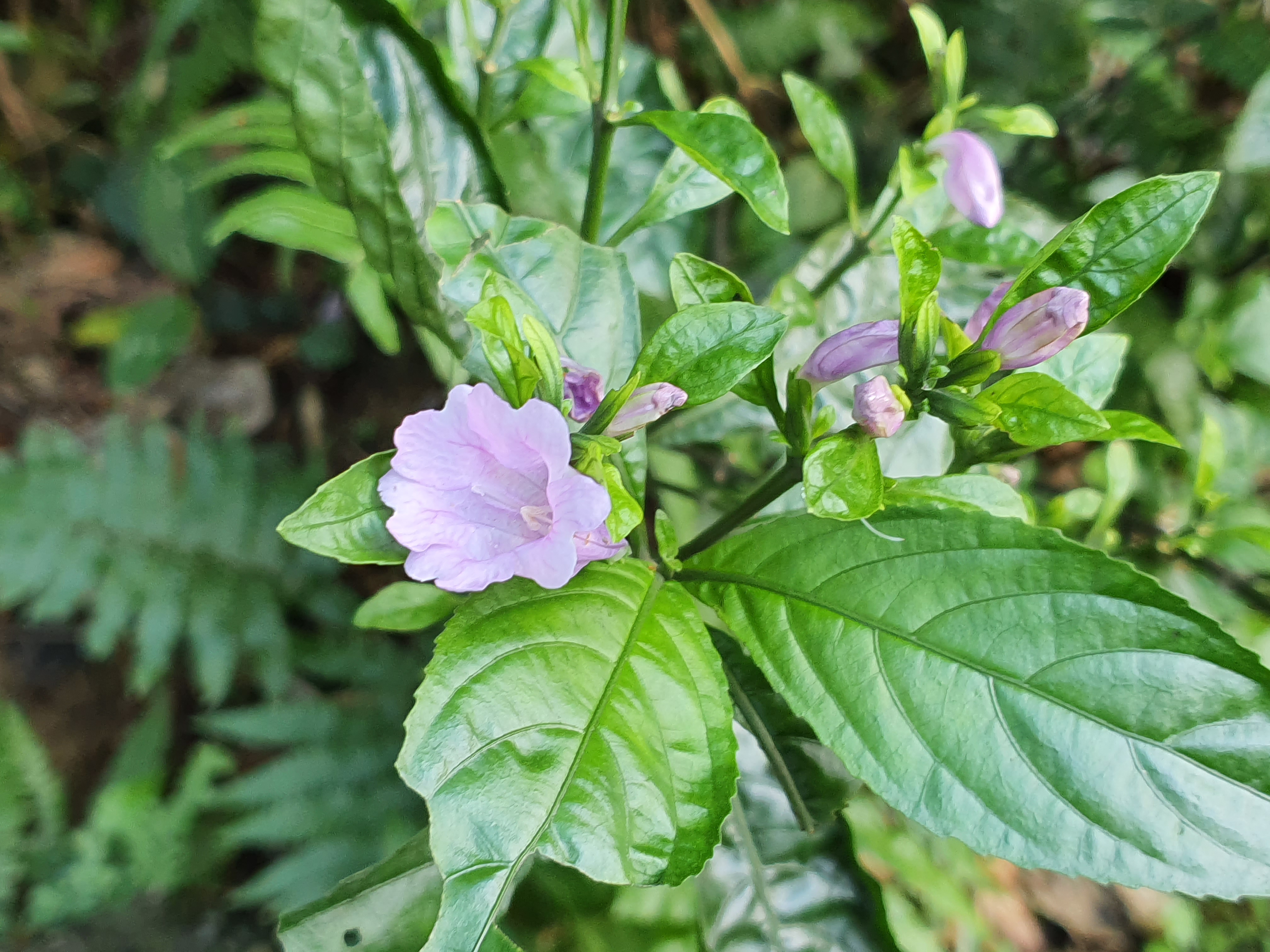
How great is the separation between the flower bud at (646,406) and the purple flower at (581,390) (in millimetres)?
65

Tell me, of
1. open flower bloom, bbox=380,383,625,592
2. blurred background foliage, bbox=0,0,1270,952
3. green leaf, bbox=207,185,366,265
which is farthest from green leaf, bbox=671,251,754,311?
green leaf, bbox=207,185,366,265

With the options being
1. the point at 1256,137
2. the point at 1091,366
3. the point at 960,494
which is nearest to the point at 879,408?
the point at 960,494

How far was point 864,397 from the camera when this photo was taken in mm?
622

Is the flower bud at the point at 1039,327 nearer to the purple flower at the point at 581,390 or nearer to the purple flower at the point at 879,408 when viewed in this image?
the purple flower at the point at 879,408

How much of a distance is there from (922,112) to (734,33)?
540 mm

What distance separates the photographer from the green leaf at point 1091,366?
2.87 feet

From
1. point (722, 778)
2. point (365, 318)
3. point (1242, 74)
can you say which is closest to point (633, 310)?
point (722, 778)

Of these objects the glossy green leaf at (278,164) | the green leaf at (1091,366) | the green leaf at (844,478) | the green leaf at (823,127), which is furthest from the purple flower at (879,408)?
the glossy green leaf at (278,164)

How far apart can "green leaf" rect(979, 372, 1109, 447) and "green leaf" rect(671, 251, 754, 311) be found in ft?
0.72

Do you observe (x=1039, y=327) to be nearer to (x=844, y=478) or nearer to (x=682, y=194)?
(x=844, y=478)

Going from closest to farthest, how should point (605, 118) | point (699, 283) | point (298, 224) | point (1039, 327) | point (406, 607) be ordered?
point (1039, 327), point (699, 283), point (605, 118), point (406, 607), point (298, 224)

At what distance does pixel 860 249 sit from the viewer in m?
1.10

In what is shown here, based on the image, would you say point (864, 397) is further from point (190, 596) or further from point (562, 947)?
point (190, 596)

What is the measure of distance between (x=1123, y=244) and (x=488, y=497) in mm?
543
